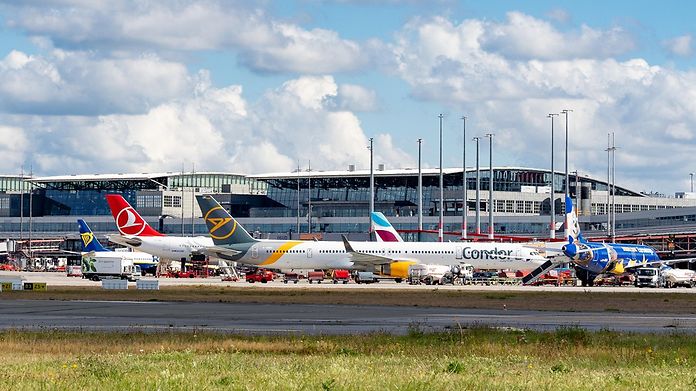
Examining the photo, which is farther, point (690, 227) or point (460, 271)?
point (690, 227)

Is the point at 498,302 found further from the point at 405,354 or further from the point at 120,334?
the point at 405,354

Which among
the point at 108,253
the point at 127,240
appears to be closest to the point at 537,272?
the point at 127,240

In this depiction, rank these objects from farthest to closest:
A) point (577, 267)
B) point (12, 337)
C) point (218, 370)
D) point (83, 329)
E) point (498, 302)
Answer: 1. point (577, 267)
2. point (498, 302)
3. point (83, 329)
4. point (12, 337)
5. point (218, 370)

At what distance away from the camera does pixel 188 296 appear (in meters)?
76.8

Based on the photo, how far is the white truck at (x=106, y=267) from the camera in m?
132

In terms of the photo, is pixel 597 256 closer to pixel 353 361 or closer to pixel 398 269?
pixel 398 269

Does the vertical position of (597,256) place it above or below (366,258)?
above

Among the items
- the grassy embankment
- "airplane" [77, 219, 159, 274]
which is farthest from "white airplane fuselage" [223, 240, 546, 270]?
the grassy embankment

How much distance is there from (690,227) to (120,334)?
141958 millimetres

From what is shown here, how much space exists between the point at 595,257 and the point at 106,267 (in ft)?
175

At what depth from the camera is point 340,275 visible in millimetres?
120500

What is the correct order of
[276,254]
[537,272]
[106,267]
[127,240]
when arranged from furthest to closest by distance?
[106,267]
[127,240]
[276,254]
[537,272]

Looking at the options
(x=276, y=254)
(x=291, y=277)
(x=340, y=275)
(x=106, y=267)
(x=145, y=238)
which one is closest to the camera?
(x=276, y=254)

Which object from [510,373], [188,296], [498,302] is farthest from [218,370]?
[188,296]
